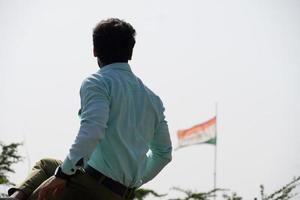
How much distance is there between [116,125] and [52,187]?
520 millimetres

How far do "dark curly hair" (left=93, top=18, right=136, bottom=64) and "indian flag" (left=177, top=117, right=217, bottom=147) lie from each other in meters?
31.3

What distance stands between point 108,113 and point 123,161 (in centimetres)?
29

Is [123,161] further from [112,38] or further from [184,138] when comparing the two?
[184,138]

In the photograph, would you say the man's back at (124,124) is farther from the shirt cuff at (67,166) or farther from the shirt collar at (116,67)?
the shirt cuff at (67,166)

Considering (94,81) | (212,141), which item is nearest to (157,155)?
(94,81)

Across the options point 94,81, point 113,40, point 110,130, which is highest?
point 113,40

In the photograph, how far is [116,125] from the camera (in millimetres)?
3939

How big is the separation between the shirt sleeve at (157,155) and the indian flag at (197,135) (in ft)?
101

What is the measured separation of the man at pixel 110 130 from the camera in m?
3.73

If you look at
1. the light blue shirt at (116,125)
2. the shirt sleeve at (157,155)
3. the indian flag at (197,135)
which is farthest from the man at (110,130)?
the indian flag at (197,135)

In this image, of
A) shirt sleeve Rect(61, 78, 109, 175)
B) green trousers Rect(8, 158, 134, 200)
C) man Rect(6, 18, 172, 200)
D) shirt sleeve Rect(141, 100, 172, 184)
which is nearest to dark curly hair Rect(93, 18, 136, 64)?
man Rect(6, 18, 172, 200)

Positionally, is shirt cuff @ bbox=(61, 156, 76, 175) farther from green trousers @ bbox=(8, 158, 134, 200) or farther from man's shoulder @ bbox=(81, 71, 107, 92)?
man's shoulder @ bbox=(81, 71, 107, 92)

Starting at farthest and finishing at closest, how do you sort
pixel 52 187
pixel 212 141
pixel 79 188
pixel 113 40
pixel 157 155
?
pixel 212 141
pixel 157 155
pixel 113 40
pixel 79 188
pixel 52 187

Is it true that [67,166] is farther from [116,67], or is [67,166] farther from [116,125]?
[116,67]
